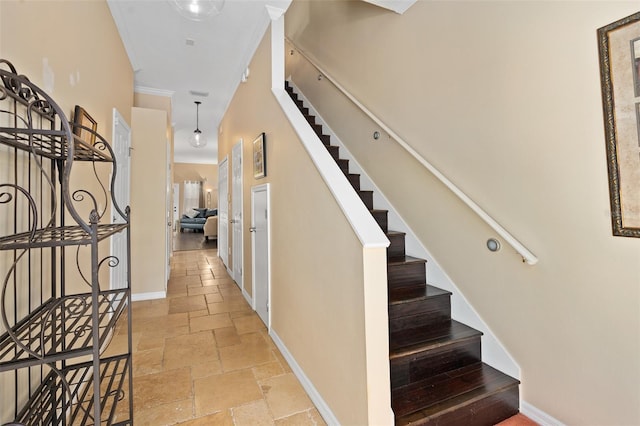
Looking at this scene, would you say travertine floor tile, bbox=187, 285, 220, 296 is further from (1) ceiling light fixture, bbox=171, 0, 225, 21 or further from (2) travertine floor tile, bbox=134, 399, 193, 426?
(1) ceiling light fixture, bbox=171, 0, 225, 21

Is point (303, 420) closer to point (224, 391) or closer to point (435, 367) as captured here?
point (224, 391)

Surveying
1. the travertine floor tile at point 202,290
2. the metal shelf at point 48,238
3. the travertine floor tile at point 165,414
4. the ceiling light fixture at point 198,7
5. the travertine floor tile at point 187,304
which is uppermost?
the ceiling light fixture at point 198,7

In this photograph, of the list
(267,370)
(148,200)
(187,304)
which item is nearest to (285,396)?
(267,370)

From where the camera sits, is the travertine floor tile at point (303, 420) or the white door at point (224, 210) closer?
the travertine floor tile at point (303, 420)

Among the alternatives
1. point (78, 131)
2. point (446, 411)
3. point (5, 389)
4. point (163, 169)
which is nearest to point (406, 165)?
point (446, 411)

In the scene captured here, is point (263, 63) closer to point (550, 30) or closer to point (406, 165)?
point (406, 165)

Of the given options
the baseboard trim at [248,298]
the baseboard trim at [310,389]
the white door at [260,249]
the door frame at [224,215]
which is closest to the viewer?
the baseboard trim at [310,389]

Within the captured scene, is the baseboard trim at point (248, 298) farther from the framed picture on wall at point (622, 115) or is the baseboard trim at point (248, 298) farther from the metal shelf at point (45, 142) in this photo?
the framed picture on wall at point (622, 115)

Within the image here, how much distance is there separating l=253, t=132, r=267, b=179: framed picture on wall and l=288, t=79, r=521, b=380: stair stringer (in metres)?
0.92

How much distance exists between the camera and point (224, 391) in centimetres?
202

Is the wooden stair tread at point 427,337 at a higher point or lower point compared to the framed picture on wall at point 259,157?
lower

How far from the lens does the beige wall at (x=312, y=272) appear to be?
1452 mm

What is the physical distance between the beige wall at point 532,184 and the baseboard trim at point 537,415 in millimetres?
30

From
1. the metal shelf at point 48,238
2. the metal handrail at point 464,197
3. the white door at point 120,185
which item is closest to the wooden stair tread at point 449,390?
the metal handrail at point 464,197
